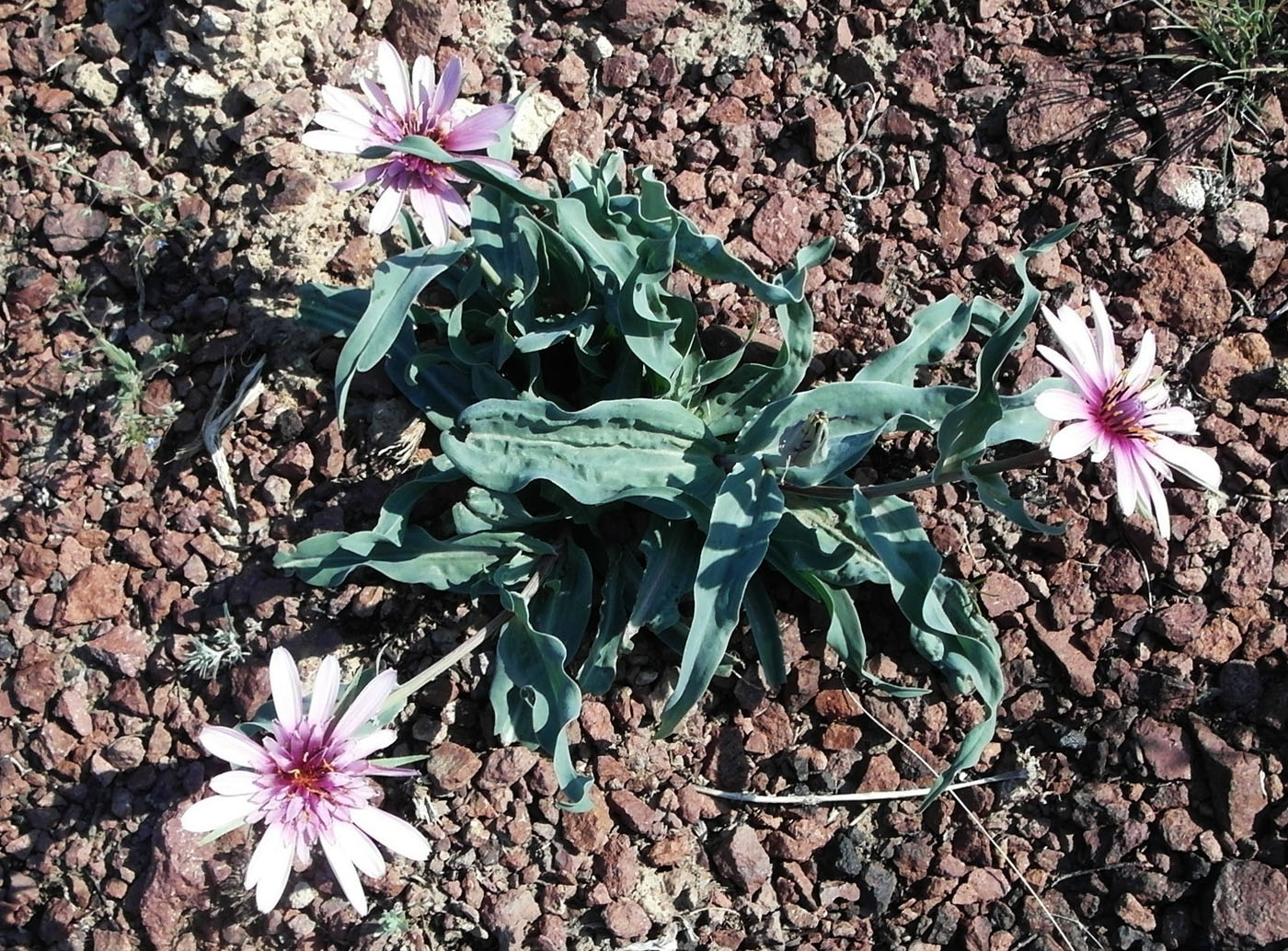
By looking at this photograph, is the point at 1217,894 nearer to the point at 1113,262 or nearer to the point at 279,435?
the point at 1113,262

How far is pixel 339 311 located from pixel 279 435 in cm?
39

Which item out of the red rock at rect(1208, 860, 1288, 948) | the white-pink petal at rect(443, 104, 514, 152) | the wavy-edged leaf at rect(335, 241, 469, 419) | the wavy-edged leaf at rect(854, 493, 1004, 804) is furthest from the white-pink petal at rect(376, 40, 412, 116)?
the red rock at rect(1208, 860, 1288, 948)

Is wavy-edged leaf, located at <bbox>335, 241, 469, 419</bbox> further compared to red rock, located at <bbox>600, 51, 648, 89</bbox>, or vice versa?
red rock, located at <bbox>600, 51, 648, 89</bbox>

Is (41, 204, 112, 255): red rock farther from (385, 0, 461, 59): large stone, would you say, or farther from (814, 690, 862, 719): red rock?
(814, 690, 862, 719): red rock

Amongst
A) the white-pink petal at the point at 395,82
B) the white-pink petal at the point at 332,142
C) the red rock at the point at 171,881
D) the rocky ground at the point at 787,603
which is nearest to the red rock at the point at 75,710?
the rocky ground at the point at 787,603

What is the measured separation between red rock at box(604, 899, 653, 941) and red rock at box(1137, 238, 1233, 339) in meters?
2.04

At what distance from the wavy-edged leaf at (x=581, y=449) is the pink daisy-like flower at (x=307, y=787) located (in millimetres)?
511

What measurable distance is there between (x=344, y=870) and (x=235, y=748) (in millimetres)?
316

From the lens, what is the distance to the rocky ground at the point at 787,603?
9.15ft

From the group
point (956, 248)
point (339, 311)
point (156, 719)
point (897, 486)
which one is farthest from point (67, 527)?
point (956, 248)

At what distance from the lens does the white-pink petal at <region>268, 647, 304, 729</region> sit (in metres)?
2.29

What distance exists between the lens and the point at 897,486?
8.14 ft

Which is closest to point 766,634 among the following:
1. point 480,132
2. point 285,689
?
point 285,689

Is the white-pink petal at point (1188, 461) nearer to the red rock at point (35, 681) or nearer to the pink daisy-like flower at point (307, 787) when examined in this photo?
the pink daisy-like flower at point (307, 787)
